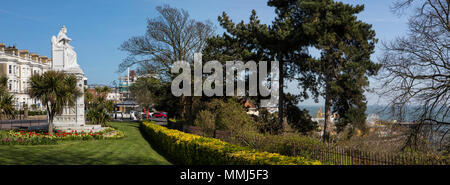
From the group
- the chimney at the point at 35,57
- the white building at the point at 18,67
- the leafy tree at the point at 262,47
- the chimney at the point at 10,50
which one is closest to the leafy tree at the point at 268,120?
the leafy tree at the point at 262,47

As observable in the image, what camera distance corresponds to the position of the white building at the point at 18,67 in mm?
60909

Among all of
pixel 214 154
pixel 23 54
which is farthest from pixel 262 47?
pixel 23 54

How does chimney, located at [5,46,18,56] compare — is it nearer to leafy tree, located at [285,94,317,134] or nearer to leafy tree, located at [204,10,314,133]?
leafy tree, located at [204,10,314,133]

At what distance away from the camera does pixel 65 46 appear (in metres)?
24.3

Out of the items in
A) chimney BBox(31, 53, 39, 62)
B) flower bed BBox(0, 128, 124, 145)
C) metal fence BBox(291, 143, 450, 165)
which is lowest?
flower bed BBox(0, 128, 124, 145)

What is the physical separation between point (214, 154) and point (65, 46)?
17852 mm

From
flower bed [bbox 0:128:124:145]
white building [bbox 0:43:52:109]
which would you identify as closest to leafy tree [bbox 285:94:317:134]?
flower bed [bbox 0:128:124:145]

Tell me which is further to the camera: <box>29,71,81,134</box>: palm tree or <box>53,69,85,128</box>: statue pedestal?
<box>53,69,85,128</box>: statue pedestal

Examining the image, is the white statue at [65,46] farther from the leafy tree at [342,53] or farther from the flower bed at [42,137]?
the leafy tree at [342,53]

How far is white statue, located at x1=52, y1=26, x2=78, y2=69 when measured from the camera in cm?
2427

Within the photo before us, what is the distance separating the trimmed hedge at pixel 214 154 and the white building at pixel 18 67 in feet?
170

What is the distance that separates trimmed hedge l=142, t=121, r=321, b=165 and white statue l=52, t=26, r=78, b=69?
35.4 feet
